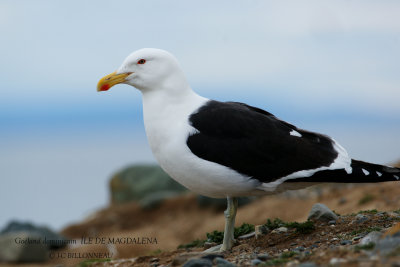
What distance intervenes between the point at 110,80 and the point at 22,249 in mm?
8639

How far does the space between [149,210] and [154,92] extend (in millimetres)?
13167

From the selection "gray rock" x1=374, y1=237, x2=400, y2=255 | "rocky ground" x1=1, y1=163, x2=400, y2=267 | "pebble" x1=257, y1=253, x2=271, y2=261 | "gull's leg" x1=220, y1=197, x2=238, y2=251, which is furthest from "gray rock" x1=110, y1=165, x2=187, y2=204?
"gray rock" x1=374, y1=237, x2=400, y2=255

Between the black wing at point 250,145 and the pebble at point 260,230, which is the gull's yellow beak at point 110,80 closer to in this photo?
the black wing at point 250,145

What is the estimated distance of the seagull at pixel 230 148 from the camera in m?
6.41

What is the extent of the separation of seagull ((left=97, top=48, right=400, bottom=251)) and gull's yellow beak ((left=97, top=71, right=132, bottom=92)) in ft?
0.93

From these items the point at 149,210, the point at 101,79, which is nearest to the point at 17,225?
the point at 149,210

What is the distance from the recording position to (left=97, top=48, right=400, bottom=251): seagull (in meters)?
6.41

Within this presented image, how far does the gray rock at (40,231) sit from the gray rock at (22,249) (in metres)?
1.00

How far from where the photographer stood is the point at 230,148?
6457 millimetres

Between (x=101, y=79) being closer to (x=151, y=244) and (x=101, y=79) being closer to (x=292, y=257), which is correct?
(x=292, y=257)

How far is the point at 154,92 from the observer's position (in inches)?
275

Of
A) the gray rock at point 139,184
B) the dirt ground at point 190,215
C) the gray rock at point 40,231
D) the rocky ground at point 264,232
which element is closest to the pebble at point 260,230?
the rocky ground at point 264,232

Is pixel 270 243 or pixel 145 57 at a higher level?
pixel 145 57

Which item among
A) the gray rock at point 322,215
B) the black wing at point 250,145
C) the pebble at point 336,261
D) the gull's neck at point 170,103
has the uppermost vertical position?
the gull's neck at point 170,103
